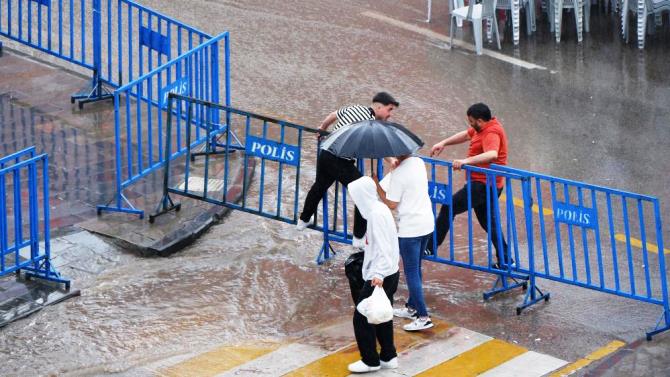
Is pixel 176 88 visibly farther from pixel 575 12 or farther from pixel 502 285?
pixel 575 12

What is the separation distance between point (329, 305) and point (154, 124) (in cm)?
453

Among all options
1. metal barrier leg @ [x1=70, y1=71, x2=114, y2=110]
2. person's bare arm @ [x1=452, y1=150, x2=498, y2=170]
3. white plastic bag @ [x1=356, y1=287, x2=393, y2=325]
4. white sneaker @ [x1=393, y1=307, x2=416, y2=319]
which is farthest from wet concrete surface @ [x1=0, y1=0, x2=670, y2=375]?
white plastic bag @ [x1=356, y1=287, x2=393, y2=325]

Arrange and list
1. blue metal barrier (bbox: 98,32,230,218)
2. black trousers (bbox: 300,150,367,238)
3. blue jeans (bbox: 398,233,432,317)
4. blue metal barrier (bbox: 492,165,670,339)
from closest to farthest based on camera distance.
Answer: blue jeans (bbox: 398,233,432,317) < blue metal barrier (bbox: 492,165,670,339) < black trousers (bbox: 300,150,367,238) < blue metal barrier (bbox: 98,32,230,218)

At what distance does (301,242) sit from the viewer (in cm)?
1145

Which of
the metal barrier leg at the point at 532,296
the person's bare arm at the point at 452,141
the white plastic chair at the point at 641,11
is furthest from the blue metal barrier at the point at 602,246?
the white plastic chair at the point at 641,11

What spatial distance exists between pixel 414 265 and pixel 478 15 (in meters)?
8.89

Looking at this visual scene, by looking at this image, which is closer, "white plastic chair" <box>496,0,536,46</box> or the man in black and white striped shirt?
the man in black and white striped shirt

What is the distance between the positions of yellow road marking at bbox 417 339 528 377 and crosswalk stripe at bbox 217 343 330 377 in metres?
0.91

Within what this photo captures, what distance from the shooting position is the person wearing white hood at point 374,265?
8602 mm

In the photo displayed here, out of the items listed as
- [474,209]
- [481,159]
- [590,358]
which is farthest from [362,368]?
[481,159]

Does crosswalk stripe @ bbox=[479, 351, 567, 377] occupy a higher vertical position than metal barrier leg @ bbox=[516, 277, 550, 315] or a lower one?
lower

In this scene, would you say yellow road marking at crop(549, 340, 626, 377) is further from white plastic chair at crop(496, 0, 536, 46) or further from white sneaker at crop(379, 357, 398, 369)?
white plastic chair at crop(496, 0, 536, 46)

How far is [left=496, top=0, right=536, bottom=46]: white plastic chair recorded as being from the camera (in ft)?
58.4

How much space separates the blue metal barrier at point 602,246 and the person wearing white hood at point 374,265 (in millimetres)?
1757
